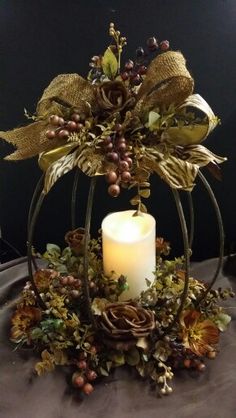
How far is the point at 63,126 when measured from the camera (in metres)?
0.62

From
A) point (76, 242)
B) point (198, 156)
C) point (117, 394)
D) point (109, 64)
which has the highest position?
point (109, 64)

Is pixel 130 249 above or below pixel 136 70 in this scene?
below

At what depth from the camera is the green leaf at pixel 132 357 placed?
67 cm

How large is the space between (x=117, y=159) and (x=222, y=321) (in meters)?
0.30

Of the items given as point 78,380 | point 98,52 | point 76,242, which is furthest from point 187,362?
point 98,52

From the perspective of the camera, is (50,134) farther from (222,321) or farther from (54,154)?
(222,321)

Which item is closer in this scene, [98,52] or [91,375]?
[91,375]

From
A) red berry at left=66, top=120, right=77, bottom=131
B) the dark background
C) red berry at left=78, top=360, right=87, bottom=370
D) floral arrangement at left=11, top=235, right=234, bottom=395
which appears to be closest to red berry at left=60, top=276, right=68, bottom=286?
floral arrangement at left=11, top=235, right=234, bottom=395

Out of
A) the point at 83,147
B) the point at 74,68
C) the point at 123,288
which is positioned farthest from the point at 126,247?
the point at 74,68

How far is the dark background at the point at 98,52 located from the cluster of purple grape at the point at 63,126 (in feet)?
1.34

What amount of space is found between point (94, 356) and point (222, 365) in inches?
6.9

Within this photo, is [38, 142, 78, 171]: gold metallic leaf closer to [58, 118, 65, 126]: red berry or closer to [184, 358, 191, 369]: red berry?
[58, 118, 65, 126]: red berry

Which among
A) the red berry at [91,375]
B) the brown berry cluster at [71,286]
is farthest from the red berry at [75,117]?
the red berry at [91,375]

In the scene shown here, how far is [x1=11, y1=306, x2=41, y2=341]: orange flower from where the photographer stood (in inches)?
28.9
